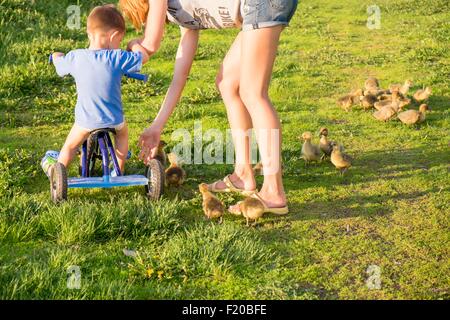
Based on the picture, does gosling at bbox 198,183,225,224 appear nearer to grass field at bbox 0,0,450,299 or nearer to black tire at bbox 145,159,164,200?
grass field at bbox 0,0,450,299

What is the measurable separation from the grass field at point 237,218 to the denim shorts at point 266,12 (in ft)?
5.03

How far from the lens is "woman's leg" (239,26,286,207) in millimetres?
5926

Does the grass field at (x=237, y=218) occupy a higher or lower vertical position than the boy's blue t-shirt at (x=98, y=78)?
lower

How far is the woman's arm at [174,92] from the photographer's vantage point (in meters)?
6.48

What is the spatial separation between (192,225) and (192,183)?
1.12 m

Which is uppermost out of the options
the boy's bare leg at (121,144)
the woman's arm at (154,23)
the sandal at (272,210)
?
the woman's arm at (154,23)

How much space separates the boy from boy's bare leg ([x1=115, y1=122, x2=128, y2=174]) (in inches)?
6.2

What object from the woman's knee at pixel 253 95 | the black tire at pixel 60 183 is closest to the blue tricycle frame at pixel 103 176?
the black tire at pixel 60 183

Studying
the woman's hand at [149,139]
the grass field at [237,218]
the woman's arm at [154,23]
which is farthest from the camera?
the woman's hand at [149,139]

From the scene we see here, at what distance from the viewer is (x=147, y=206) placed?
6.08 meters

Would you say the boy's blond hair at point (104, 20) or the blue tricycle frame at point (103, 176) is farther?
the boy's blond hair at point (104, 20)

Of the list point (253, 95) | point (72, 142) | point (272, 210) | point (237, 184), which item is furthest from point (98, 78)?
point (272, 210)

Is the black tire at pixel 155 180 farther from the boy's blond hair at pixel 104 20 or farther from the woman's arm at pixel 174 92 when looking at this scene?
the boy's blond hair at pixel 104 20
